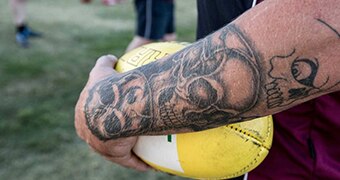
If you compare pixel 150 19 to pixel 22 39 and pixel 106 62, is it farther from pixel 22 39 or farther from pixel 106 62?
pixel 106 62

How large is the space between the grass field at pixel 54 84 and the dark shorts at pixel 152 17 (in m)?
0.68

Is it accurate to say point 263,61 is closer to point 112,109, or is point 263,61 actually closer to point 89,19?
point 112,109

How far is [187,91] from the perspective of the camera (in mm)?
956

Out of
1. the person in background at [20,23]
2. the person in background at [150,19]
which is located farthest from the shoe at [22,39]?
the person in background at [150,19]

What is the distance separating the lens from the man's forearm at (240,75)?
86 cm

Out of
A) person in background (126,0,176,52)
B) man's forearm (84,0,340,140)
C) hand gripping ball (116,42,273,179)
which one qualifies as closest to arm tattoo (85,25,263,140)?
man's forearm (84,0,340,140)

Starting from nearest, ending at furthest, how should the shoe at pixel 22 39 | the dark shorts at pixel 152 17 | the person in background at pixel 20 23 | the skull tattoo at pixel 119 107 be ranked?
the skull tattoo at pixel 119 107 < the dark shorts at pixel 152 17 < the shoe at pixel 22 39 < the person in background at pixel 20 23

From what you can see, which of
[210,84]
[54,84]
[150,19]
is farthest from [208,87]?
[150,19]

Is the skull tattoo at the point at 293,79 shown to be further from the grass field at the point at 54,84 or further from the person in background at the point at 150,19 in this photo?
the person in background at the point at 150,19

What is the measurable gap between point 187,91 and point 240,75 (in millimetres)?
112

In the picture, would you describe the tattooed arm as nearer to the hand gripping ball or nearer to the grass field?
the hand gripping ball

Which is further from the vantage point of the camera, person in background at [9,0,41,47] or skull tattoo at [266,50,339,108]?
person in background at [9,0,41,47]

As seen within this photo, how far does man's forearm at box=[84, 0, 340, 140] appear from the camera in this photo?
857mm

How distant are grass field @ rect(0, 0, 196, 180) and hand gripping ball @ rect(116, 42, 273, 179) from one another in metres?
1.78
